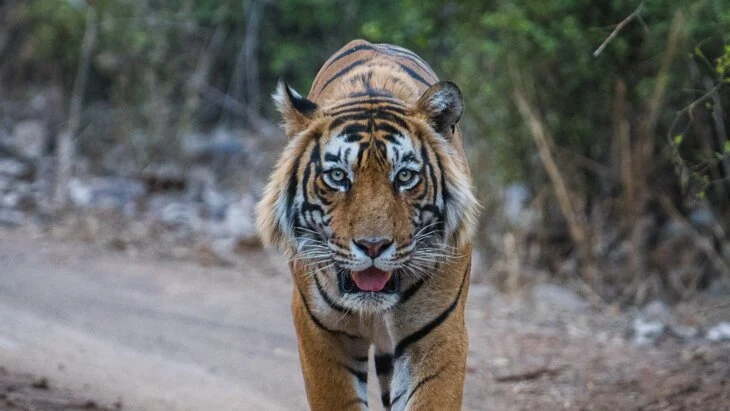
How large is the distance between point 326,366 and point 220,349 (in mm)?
2616

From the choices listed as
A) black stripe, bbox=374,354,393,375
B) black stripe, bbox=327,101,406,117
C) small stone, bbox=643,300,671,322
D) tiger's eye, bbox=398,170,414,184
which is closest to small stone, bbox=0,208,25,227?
small stone, bbox=643,300,671,322

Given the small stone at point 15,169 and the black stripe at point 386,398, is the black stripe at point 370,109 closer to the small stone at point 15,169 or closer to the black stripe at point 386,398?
the black stripe at point 386,398

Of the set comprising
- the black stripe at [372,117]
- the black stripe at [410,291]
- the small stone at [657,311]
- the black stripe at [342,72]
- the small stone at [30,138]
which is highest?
the small stone at [30,138]

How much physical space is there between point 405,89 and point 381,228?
0.77m

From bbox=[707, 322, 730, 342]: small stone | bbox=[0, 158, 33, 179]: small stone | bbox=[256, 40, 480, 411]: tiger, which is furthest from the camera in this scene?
bbox=[0, 158, 33, 179]: small stone

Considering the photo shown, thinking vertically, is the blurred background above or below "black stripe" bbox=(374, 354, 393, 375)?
above

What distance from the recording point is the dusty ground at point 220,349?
519cm

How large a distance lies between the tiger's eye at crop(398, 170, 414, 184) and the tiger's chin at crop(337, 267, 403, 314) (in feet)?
1.07

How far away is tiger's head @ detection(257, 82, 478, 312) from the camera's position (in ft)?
11.5

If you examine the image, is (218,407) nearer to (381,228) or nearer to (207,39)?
(381,228)

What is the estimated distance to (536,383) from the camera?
5961 millimetres

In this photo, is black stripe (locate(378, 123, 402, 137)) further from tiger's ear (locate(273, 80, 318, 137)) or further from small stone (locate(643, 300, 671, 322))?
small stone (locate(643, 300, 671, 322))

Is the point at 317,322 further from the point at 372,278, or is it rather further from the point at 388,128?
the point at 388,128

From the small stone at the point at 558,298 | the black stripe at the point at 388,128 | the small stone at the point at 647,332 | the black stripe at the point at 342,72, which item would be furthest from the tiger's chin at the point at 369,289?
the small stone at the point at 558,298
